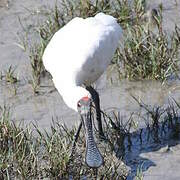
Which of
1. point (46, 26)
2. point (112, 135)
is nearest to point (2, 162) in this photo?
point (112, 135)

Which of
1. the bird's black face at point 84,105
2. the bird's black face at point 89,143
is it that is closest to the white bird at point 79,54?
the bird's black face at point 84,105

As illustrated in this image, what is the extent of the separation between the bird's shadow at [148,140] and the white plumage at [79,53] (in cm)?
53

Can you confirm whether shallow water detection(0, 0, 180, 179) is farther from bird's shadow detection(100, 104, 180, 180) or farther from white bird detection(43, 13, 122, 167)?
white bird detection(43, 13, 122, 167)

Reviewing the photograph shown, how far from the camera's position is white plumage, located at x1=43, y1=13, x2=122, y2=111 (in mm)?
6203

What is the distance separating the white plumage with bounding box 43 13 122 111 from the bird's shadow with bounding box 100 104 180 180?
0.53 meters

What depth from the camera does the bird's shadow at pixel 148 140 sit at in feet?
20.4

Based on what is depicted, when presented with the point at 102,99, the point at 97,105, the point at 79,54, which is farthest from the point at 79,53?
the point at 102,99

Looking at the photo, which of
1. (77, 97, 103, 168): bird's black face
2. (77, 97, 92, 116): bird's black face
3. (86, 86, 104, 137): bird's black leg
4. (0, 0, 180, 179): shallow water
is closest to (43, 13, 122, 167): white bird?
(86, 86, 104, 137): bird's black leg

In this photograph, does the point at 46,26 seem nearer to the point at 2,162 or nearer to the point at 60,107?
the point at 60,107

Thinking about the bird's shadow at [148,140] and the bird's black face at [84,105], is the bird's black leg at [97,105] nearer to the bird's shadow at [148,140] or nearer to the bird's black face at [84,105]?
the bird's shadow at [148,140]

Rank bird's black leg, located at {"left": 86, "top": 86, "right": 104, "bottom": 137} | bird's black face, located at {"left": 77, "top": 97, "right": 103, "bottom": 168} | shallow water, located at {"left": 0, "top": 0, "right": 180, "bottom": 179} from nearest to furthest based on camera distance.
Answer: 1. bird's black face, located at {"left": 77, "top": 97, "right": 103, "bottom": 168}
2. shallow water, located at {"left": 0, "top": 0, "right": 180, "bottom": 179}
3. bird's black leg, located at {"left": 86, "top": 86, "right": 104, "bottom": 137}

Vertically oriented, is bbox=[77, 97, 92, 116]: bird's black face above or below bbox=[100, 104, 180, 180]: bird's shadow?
above

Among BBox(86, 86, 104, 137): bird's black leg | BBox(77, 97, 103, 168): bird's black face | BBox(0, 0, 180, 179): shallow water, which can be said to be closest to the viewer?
BBox(77, 97, 103, 168): bird's black face

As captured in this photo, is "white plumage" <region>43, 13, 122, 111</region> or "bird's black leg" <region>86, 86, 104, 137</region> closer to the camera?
"white plumage" <region>43, 13, 122, 111</region>
